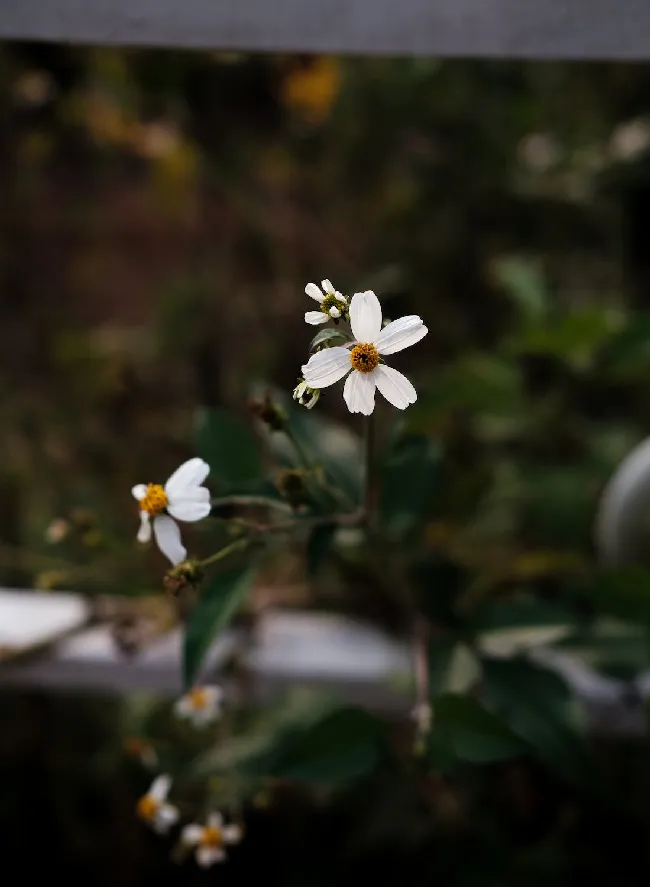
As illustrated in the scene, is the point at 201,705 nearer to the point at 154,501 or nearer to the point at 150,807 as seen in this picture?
the point at 150,807

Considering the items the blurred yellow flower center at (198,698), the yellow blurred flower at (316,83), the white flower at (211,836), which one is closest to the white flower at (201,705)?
the blurred yellow flower center at (198,698)

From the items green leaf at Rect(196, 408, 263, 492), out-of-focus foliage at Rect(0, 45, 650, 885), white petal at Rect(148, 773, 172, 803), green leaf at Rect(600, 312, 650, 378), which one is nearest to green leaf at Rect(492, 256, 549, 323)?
out-of-focus foliage at Rect(0, 45, 650, 885)

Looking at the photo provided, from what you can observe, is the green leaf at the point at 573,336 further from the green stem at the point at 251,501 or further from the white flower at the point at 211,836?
the white flower at the point at 211,836

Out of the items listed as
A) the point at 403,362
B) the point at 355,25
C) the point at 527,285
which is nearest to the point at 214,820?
the point at 355,25

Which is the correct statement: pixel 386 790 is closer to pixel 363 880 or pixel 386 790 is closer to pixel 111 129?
pixel 363 880

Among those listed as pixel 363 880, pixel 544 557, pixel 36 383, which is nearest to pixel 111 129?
pixel 36 383

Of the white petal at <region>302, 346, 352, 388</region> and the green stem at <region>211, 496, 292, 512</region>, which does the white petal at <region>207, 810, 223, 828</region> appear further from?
the white petal at <region>302, 346, 352, 388</region>

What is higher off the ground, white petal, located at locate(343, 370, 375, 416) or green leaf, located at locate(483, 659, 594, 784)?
white petal, located at locate(343, 370, 375, 416)
